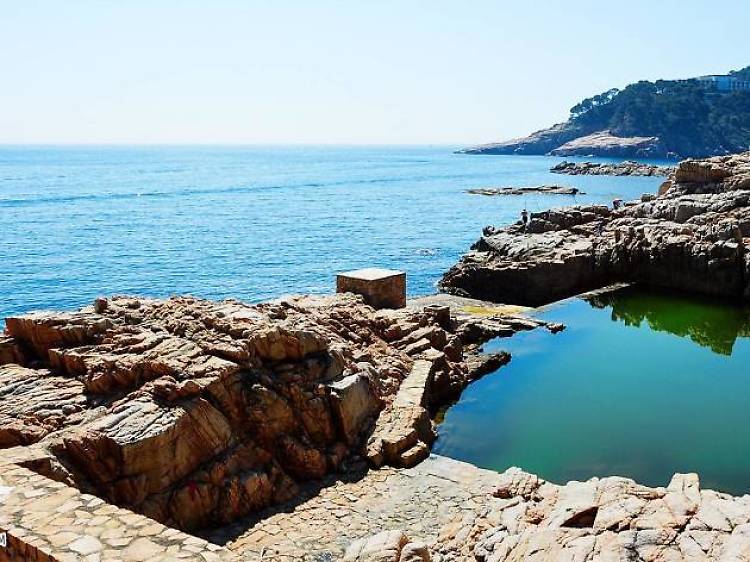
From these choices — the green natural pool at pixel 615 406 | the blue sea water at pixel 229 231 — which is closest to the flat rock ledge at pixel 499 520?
the green natural pool at pixel 615 406

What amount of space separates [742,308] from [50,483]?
109 ft

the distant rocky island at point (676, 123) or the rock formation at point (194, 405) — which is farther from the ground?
the distant rocky island at point (676, 123)

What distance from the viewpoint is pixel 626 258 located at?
127ft

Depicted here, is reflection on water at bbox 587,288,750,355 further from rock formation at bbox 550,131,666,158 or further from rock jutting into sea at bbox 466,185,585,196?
rock formation at bbox 550,131,666,158

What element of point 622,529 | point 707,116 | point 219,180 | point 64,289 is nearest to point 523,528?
point 622,529

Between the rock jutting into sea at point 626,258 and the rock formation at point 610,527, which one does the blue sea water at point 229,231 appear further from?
the rock formation at point 610,527

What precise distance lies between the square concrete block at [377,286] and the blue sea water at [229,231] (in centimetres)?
1430

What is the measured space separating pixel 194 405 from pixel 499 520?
21.9 feet

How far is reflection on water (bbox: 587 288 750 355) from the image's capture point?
2923 centimetres

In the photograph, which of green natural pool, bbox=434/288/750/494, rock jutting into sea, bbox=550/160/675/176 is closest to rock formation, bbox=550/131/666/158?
rock jutting into sea, bbox=550/160/675/176

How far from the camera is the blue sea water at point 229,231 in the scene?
44.0 meters

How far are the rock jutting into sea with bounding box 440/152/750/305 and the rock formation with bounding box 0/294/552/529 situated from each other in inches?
768

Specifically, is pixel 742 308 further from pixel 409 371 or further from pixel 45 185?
pixel 45 185

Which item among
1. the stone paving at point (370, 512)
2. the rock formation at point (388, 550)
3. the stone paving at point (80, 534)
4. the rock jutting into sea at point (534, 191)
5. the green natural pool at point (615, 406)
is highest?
the stone paving at point (80, 534)
